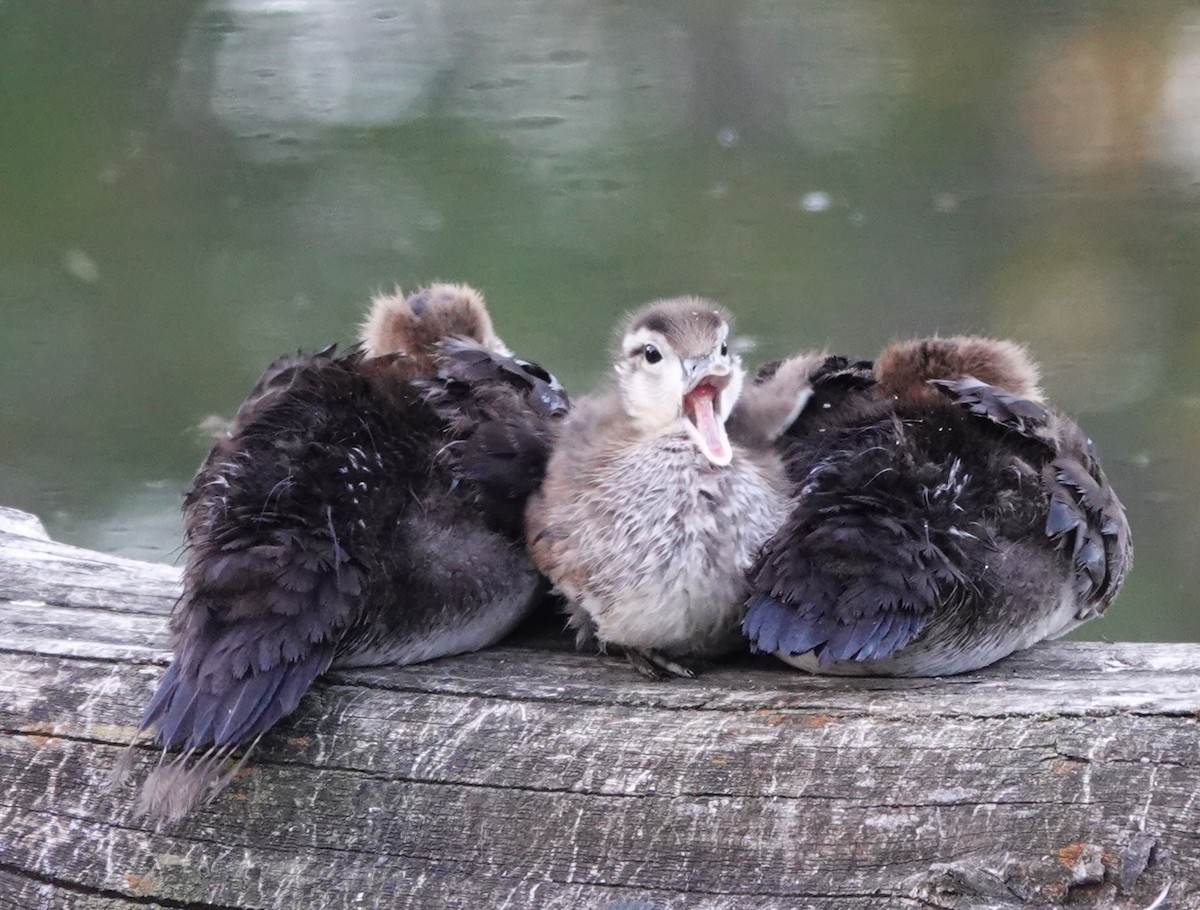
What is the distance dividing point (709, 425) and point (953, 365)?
0.38 meters

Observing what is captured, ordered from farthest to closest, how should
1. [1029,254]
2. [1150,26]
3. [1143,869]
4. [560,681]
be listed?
[1029,254] → [1150,26] → [560,681] → [1143,869]

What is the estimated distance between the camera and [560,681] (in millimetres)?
1633

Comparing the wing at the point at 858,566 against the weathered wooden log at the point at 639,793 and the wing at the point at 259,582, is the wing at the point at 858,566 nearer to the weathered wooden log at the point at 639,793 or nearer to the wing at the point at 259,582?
the weathered wooden log at the point at 639,793

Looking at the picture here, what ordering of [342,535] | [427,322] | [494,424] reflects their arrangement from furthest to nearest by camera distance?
[427,322], [494,424], [342,535]

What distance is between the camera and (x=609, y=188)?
10.7 ft

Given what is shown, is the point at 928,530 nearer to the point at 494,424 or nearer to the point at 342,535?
the point at 494,424

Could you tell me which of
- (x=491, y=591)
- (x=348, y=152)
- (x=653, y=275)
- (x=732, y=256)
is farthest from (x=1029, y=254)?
(x=491, y=591)

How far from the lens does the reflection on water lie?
3.05 metres

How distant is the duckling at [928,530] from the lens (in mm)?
1432

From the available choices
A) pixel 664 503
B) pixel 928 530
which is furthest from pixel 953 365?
pixel 664 503

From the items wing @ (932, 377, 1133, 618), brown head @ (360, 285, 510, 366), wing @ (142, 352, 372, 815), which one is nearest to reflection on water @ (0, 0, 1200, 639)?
brown head @ (360, 285, 510, 366)

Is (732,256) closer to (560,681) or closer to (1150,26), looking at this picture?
(1150,26)

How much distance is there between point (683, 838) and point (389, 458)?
0.61 meters

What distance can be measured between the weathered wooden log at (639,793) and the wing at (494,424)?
23cm
